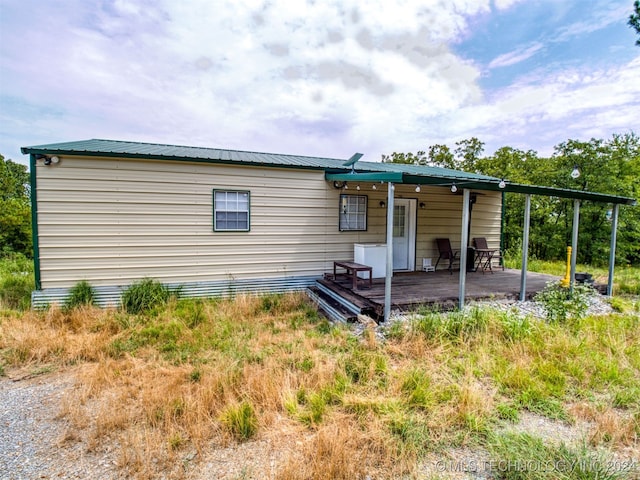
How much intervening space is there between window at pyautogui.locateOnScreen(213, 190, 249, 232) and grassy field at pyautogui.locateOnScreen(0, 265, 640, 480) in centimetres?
204

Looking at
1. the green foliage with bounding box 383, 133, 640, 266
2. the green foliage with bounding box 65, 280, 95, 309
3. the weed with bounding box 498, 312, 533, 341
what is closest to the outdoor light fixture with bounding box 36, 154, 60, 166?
the green foliage with bounding box 65, 280, 95, 309

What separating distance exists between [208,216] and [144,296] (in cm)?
189

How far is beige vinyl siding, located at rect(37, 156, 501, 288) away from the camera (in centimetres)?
549

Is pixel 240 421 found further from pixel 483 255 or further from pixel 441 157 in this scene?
pixel 441 157

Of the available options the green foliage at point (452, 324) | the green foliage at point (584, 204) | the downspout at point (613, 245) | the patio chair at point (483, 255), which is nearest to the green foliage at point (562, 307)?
the green foliage at point (452, 324)

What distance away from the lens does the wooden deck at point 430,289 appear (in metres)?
5.09

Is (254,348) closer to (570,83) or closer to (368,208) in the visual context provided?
(368,208)

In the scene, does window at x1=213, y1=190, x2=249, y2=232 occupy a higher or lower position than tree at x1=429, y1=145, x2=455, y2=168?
lower

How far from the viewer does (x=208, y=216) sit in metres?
6.36

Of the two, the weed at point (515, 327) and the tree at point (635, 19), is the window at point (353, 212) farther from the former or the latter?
the tree at point (635, 19)

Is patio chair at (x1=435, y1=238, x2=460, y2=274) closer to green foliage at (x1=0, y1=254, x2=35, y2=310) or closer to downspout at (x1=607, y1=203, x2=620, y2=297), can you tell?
downspout at (x1=607, y1=203, x2=620, y2=297)

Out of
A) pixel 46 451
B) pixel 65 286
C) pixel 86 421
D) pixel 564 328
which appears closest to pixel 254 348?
pixel 86 421

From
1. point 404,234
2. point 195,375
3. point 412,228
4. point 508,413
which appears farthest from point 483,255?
point 195,375

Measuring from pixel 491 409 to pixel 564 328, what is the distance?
9.02 feet
